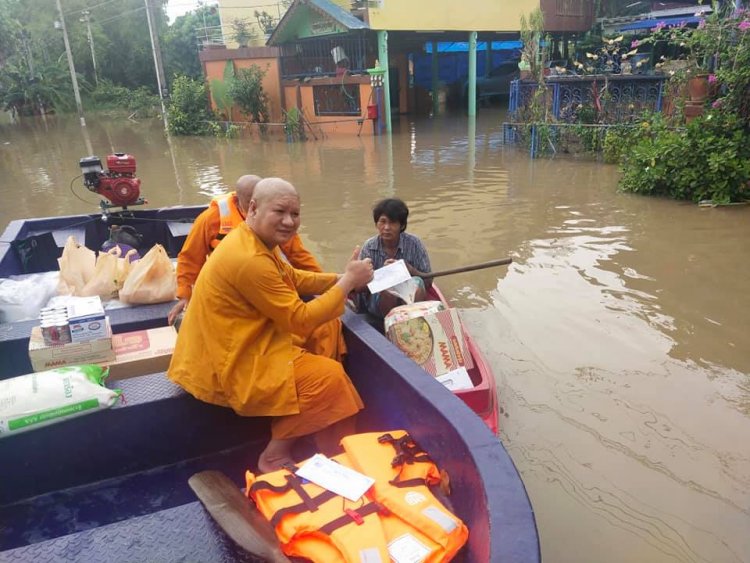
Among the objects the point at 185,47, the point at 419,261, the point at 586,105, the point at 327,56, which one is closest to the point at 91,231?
the point at 419,261

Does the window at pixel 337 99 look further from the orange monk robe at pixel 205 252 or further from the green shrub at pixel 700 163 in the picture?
the orange monk robe at pixel 205 252

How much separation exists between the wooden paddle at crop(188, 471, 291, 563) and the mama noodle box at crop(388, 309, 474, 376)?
4.68 ft

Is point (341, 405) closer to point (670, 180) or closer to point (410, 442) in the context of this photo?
point (410, 442)

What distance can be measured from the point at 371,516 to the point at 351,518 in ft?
0.21

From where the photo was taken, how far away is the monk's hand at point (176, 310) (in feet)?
11.1

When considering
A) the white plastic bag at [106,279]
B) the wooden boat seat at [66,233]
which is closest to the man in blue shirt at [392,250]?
the white plastic bag at [106,279]

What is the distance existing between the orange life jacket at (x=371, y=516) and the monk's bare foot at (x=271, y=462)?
49 centimetres

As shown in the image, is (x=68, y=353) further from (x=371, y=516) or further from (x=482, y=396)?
(x=482, y=396)

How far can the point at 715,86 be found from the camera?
8.81 m

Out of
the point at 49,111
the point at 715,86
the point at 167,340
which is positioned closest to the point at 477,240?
the point at 715,86

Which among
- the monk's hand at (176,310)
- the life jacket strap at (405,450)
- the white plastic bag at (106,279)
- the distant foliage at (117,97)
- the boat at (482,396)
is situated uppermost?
the distant foliage at (117,97)

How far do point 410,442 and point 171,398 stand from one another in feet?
3.55

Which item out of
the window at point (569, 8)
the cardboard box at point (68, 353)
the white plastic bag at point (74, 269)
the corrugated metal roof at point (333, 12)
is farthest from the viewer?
the window at point (569, 8)

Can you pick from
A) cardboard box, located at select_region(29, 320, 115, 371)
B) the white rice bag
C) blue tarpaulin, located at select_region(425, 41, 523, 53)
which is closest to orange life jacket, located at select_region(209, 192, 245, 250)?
cardboard box, located at select_region(29, 320, 115, 371)
